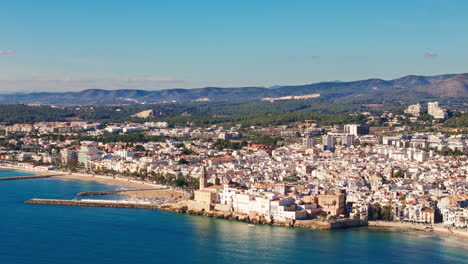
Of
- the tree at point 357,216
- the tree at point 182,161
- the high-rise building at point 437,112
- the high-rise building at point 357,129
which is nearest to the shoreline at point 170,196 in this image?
the tree at point 357,216

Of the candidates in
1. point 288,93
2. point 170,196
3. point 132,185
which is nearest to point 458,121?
point 132,185

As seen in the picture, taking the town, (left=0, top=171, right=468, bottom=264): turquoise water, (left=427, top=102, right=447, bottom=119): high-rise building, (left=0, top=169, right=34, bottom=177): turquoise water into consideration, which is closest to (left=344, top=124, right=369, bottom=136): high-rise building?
the town

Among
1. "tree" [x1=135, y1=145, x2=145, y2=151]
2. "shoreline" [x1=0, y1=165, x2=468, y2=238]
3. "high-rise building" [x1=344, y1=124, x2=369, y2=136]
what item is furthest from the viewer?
"high-rise building" [x1=344, y1=124, x2=369, y2=136]

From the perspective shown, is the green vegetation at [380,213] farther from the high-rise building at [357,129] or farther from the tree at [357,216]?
the high-rise building at [357,129]

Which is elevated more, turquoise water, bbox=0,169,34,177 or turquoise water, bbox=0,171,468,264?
turquoise water, bbox=0,171,468,264

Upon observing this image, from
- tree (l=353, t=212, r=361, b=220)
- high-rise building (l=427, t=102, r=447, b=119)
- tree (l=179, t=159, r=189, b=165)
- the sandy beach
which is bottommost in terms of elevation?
the sandy beach

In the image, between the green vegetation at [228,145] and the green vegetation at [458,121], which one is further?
the green vegetation at [458,121]

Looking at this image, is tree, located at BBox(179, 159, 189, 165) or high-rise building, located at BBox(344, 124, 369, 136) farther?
high-rise building, located at BBox(344, 124, 369, 136)

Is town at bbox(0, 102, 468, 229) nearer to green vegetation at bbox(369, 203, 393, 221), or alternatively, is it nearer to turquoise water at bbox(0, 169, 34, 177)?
green vegetation at bbox(369, 203, 393, 221)
